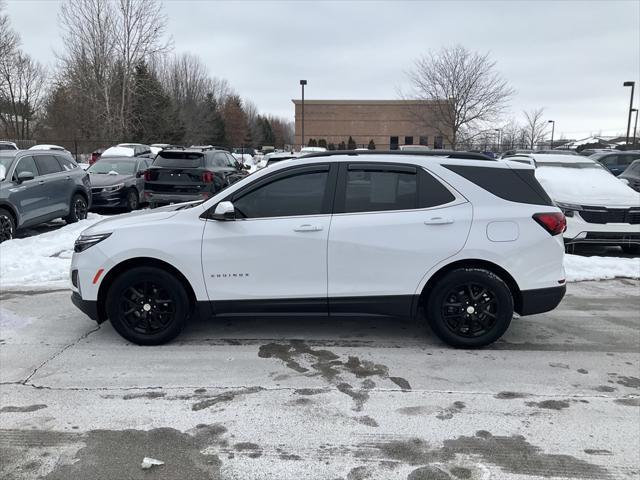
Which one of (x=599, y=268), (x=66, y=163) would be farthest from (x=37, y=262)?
(x=599, y=268)

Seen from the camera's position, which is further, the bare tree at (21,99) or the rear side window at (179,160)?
the bare tree at (21,99)

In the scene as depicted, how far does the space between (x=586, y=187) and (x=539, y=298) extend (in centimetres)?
638

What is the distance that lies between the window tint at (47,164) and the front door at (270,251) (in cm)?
793

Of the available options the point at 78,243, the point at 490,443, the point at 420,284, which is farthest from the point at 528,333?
the point at 78,243

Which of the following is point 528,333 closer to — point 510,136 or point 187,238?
point 187,238

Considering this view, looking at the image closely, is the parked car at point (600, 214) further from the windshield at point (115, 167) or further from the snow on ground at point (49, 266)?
the windshield at point (115, 167)

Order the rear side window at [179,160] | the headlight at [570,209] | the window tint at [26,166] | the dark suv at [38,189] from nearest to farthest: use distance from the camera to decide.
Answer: the headlight at [570,209] → the dark suv at [38,189] → the window tint at [26,166] → the rear side window at [179,160]

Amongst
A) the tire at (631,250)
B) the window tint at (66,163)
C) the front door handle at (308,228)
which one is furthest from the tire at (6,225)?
the tire at (631,250)

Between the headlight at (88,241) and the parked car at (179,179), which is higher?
the parked car at (179,179)

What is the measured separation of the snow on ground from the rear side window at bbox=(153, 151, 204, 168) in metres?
3.23

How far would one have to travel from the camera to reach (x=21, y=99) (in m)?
46.2

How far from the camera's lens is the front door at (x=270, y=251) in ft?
15.1

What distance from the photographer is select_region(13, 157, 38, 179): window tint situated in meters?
10.0

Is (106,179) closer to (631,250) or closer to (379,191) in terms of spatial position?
(379,191)
